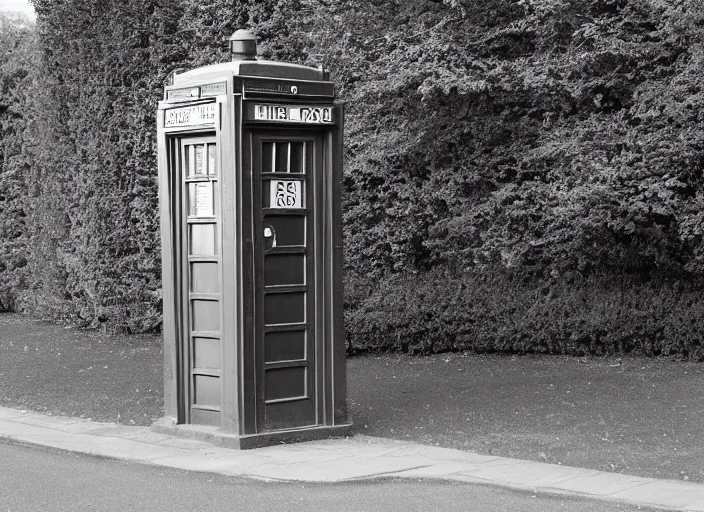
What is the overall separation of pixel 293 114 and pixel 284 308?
4.80 feet

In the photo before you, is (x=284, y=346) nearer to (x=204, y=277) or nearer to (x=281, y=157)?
(x=204, y=277)

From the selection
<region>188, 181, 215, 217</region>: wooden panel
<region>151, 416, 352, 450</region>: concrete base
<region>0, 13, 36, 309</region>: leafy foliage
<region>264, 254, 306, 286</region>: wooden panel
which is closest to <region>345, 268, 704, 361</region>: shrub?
<region>151, 416, 352, 450</region>: concrete base

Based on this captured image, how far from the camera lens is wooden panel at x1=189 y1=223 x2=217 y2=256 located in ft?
26.5

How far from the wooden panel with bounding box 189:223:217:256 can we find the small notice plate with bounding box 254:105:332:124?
96 cm

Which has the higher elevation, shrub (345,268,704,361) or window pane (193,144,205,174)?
window pane (193,144,205,174)

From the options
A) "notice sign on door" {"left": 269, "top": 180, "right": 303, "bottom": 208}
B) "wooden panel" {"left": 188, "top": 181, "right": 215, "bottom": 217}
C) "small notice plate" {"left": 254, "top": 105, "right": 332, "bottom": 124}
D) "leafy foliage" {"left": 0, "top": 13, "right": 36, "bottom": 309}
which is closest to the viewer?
"small notice plate" {"left": 254, "top": 105, "right": 332, "bottom": 124}

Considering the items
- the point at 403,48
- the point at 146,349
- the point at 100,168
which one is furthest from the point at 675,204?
the point at 100,168

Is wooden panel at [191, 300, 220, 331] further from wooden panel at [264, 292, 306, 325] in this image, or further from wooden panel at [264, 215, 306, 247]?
wooden panel at [264, 215, 306, 247]

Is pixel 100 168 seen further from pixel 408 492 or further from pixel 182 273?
pixel 408 492

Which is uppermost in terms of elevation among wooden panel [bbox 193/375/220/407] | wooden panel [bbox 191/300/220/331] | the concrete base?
wooden panel [bbox 191/300/220/331]

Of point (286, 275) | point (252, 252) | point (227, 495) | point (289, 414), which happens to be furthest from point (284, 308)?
point (227, 495)

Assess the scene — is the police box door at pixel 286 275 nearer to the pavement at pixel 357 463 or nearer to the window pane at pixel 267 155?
the window pane at pixel 267 155

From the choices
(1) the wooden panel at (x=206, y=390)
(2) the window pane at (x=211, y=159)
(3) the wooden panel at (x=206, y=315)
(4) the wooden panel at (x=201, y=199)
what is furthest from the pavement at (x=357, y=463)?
(2) the window pane at (x=211, y=159)

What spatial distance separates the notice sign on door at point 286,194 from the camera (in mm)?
7902
